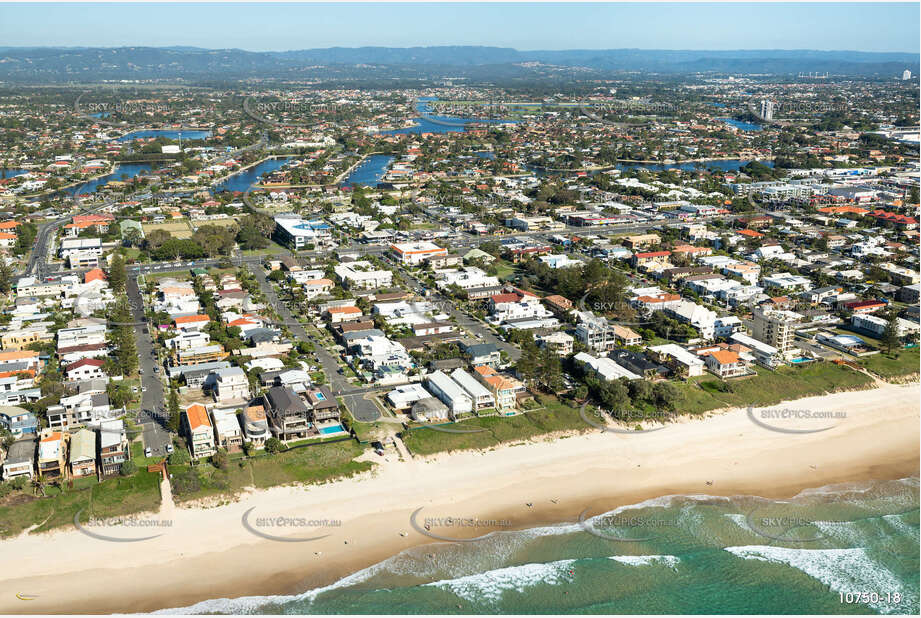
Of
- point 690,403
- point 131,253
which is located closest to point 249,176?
point 131,253

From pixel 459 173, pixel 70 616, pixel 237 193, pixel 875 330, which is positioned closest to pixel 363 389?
pixel 70 616

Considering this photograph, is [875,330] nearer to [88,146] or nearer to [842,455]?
[842,455]

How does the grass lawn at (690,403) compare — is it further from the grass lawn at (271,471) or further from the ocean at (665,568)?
the ocean at (665,568)

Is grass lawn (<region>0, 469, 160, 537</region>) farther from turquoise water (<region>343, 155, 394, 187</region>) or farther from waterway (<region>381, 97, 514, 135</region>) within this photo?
waterway (<region>381, 97, 514, 135</region>)

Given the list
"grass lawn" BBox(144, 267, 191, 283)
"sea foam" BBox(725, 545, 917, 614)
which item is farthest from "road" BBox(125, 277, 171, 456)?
"sea foam" BBox(725, 545, 917, 614)
